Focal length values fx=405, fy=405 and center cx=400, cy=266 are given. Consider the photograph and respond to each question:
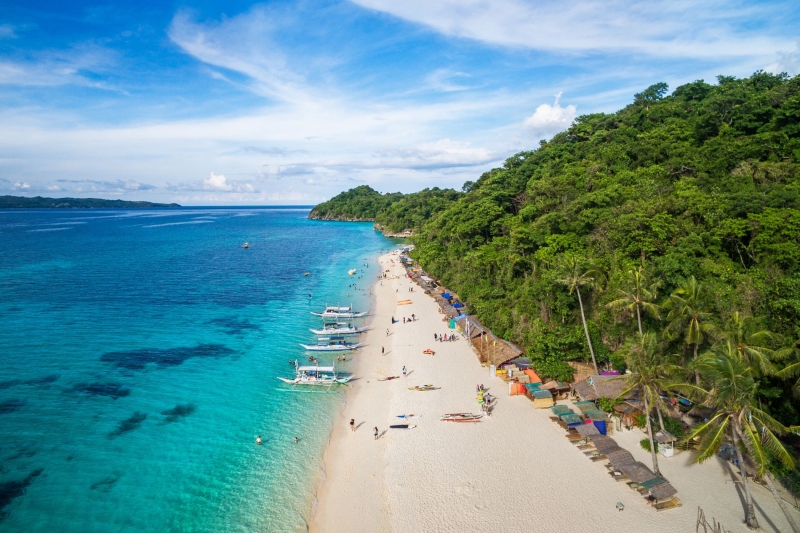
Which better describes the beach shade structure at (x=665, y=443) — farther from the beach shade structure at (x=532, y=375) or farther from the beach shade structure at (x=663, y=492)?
the beach shade structure at (x=532, y=375)

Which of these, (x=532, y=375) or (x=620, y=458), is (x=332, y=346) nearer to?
(x=532, y=375)

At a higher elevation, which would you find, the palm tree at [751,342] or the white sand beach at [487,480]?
the palm tree at [751,342]

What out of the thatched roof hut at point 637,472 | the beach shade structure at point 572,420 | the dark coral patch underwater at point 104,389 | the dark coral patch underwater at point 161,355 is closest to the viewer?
the thatched roof hut at point 637,472

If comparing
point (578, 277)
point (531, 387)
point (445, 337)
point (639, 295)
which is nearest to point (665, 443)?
point (531, 387)

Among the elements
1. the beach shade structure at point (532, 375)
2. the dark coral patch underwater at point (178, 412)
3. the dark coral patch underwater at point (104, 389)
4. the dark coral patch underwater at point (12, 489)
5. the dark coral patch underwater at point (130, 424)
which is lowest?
the dark coral patch underwater at point (12, 489)

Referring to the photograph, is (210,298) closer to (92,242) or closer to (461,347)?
(461,347)

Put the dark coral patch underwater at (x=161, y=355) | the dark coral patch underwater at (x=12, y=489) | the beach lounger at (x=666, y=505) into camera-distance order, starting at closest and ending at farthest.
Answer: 1. the beach lounger at (x=666, y=505)
2. the dark coral patch underwater at (x=12, y=489)
3. the dark coral patch underwater at (x=161, y=355)

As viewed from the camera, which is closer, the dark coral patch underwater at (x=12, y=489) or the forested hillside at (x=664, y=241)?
the dark coral patch underwater at (x=12, y=489)

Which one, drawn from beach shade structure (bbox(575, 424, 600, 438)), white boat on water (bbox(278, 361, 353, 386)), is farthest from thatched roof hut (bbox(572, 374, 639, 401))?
white boat on water (bbox(278, 361, 353, 386))

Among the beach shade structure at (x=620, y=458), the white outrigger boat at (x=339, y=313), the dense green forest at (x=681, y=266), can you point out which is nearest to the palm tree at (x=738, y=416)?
the dense green forest at (x=681, y=266)
